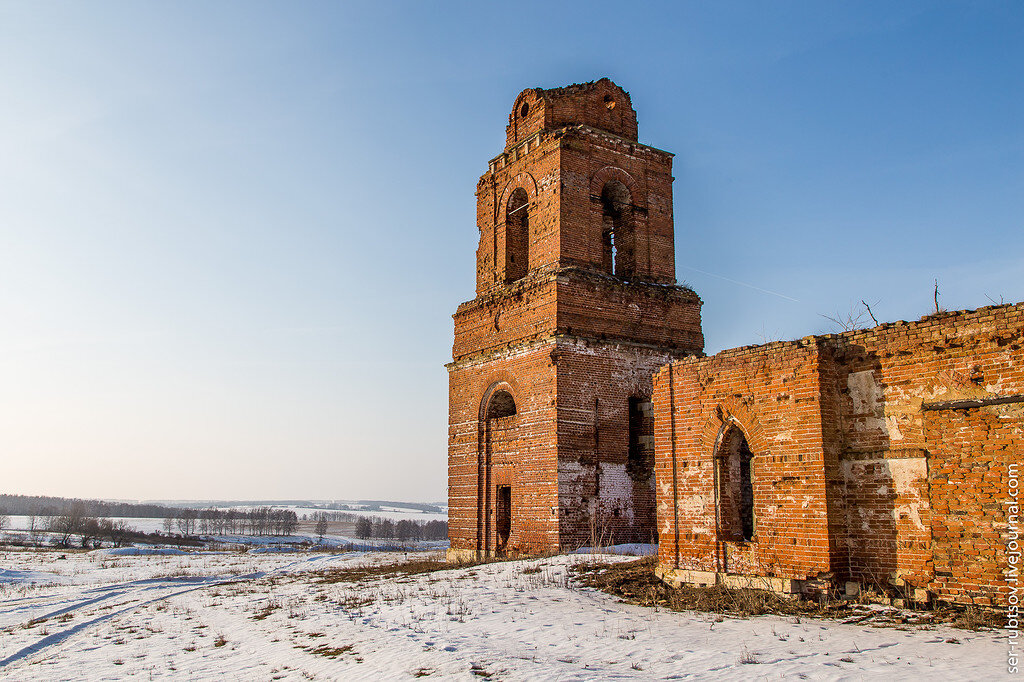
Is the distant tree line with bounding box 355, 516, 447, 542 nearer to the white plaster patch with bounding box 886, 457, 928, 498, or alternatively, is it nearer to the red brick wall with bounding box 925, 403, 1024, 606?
the white plaster patch with bounding box 886, 457, 928, 498

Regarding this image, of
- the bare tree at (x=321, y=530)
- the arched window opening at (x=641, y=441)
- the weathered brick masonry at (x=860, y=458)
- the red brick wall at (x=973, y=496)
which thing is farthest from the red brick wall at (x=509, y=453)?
the bare tree at (x=321, y=530)

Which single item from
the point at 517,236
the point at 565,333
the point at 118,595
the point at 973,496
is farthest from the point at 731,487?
the point at 118,595

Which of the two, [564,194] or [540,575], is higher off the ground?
[564,194]

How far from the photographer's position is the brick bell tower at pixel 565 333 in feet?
48.6

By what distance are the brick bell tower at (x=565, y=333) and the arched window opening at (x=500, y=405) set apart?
0.17 ft

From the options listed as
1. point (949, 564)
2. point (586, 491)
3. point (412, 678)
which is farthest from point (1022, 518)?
point (586, 491)

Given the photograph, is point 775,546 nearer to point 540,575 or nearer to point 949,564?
point 949,564

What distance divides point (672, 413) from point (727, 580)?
2.41 m

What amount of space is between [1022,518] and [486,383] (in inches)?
430

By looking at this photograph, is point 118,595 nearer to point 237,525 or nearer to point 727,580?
point 727,580

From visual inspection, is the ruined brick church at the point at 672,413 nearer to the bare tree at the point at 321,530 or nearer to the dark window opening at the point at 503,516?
the dark window opening at the point at 503,516

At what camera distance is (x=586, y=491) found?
14.6m

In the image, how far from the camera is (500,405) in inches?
658

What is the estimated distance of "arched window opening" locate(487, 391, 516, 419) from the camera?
54.4 feet
